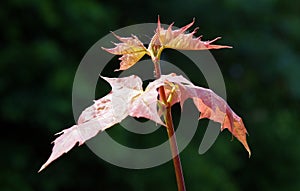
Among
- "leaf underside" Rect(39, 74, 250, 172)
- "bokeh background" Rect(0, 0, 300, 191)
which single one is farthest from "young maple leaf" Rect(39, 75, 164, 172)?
"bokeh background" Rect(0, 0, 300, 191)

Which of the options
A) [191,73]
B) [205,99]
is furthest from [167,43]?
[191,73]

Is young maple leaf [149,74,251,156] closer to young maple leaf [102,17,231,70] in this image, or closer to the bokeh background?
young maple leaf [102,17,231,70]

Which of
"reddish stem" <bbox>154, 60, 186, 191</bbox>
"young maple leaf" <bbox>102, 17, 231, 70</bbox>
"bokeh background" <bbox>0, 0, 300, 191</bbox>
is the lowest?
"bokeh background" <bbox>0, 0, 300, 191</bbox>

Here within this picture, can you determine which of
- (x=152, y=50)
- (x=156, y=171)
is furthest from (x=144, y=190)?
(x=152, y=50)

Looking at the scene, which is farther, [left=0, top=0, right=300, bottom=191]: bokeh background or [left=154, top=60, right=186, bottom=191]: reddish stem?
[left=0, top=0, right=300, bottom=191]: bokeh background

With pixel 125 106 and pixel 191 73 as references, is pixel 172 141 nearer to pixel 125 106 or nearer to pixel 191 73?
pixel 125 106

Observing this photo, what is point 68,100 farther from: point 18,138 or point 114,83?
point 114,83

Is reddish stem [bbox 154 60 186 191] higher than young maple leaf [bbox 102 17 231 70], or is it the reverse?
young maple leaf [bbox 102 17 231 70]
